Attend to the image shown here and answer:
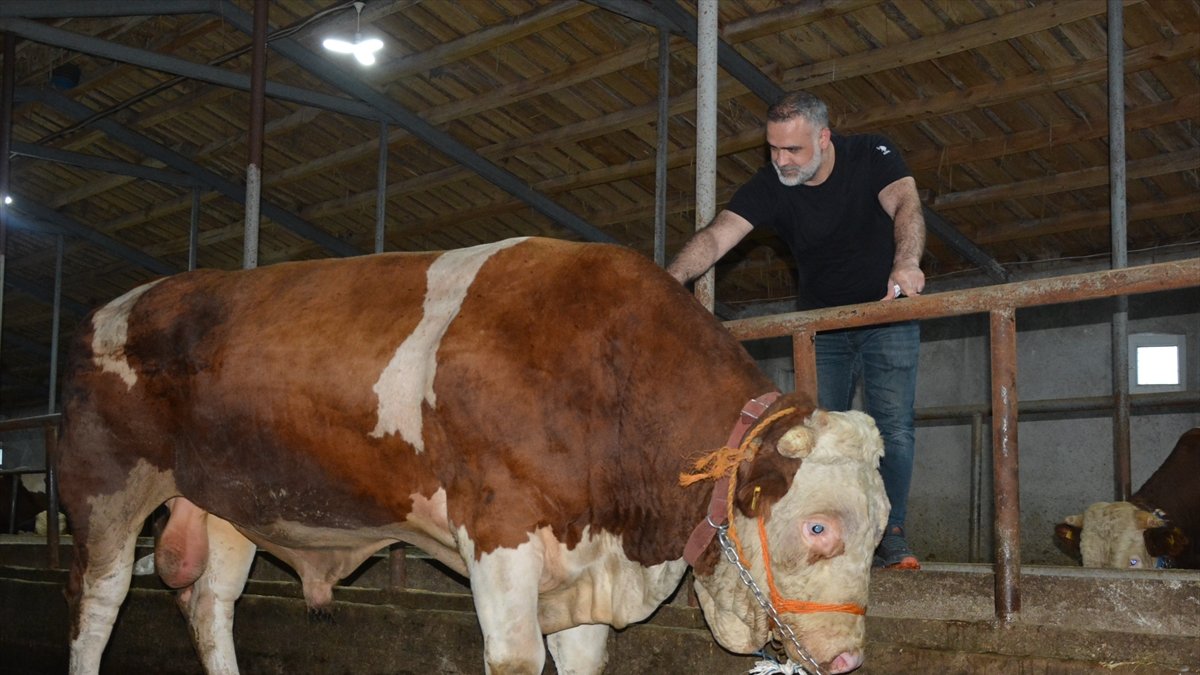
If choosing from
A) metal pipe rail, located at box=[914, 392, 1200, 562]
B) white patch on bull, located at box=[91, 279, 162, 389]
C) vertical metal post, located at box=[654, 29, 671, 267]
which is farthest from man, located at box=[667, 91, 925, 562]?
vertical metal post, located at box=[654, 29, 671, 267]

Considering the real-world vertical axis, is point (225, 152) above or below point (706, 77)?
above

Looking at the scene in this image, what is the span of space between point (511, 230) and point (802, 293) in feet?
36.6

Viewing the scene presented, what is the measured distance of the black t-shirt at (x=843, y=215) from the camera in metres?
4.35

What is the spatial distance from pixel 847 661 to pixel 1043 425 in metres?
11.1

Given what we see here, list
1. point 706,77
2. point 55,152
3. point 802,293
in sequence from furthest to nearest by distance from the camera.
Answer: point 55,152 → point 706,77 → point 802,293

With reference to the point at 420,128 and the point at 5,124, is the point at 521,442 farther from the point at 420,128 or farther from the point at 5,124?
the point at 420,128

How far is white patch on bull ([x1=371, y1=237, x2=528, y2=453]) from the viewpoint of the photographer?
3496mm

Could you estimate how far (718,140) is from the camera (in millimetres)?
12078

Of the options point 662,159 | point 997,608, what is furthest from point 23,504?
point 997,608

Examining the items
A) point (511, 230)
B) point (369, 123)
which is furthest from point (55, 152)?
point (511, 230)

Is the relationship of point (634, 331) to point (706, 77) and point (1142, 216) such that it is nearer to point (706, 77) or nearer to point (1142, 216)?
point (706, 77)

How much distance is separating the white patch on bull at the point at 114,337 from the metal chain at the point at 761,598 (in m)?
2.18

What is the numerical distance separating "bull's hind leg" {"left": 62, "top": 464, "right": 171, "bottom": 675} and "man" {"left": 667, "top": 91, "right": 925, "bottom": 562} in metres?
1.99

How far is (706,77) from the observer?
5105mm
